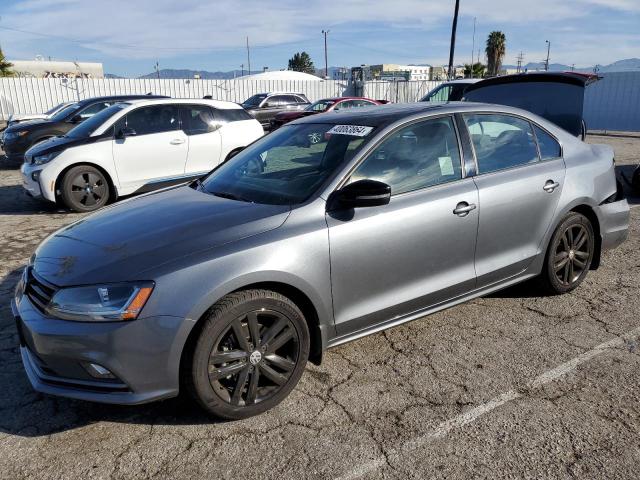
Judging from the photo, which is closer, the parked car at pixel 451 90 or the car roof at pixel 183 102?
the car roof at pixel 183 102

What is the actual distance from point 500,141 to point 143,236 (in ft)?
8.74

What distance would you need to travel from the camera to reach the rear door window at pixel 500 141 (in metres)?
3.84

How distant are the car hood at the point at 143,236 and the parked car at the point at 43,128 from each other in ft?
28.5

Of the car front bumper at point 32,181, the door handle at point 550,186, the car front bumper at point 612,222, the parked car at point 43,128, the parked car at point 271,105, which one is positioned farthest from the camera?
the parked car at point 271,105

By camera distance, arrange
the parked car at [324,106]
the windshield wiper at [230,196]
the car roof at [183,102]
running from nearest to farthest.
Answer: the windshield wiper at [230,196] < the car roof at [183,102] < the parked car at [324,106]

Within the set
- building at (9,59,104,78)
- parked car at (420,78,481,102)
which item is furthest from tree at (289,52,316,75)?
parked car at (420,78,481,102)

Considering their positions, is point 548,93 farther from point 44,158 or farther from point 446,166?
point 44,158

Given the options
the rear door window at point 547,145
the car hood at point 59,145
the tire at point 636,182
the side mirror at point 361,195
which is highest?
the rear door window at point 547,145

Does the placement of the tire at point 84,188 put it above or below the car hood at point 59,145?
below

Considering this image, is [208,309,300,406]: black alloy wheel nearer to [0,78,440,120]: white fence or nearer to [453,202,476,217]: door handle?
[453,202,476,217]: door handle

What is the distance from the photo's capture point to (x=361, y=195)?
303cm

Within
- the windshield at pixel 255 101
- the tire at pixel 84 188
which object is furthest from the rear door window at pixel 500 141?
the windshield at pixel 255 101

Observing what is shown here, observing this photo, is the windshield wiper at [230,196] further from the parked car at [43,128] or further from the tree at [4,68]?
the tree at [4,68]

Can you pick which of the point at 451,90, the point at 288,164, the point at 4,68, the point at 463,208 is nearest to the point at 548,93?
the point at 463,208
